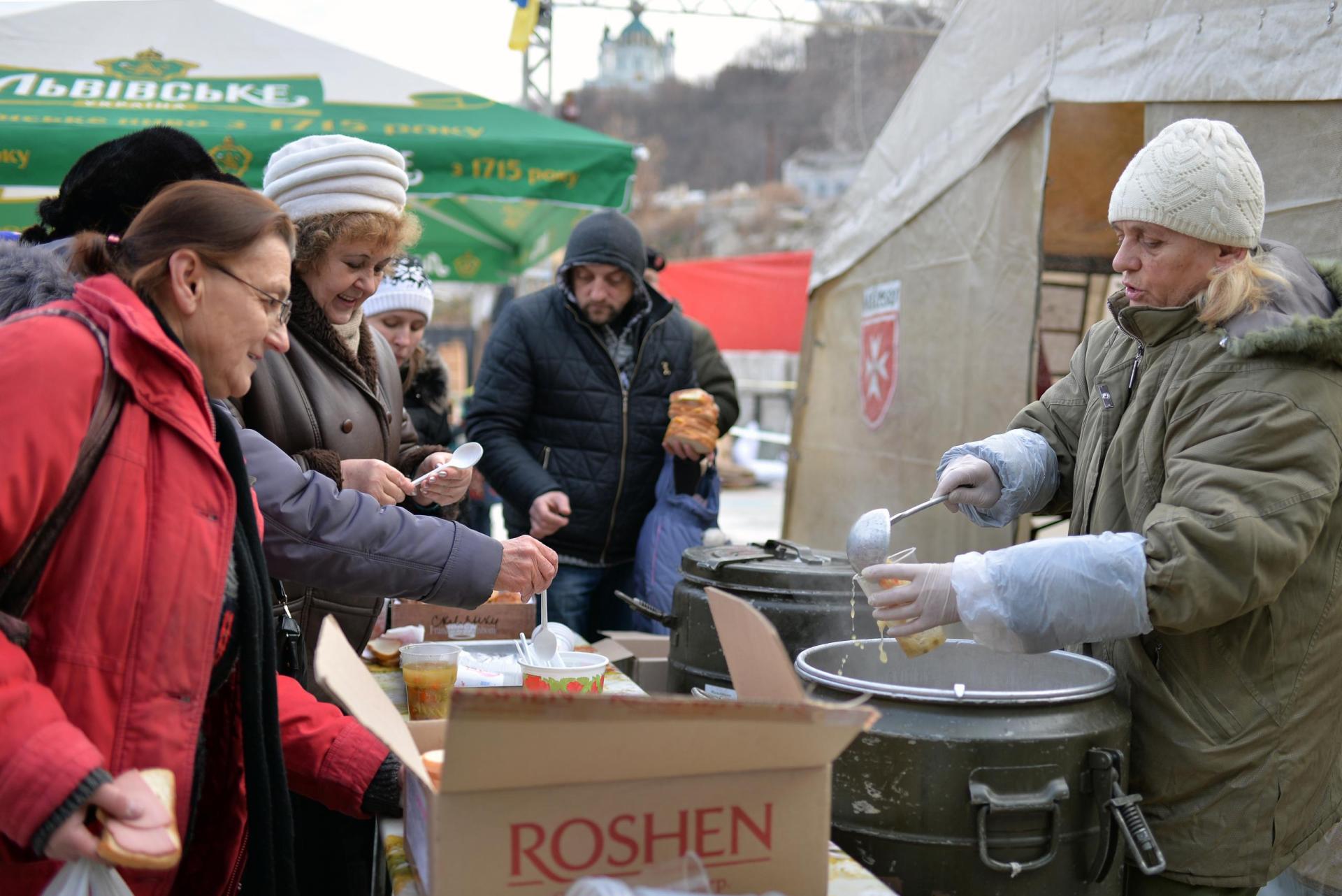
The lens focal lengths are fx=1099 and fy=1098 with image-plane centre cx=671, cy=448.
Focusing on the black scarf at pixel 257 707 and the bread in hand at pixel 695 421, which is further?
the bread in hand at pixel 695 421

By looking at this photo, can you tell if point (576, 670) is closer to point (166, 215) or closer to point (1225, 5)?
point (166, 215)

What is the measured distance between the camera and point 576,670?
2115 mm

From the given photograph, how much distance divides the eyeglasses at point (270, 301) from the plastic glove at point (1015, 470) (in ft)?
4.55

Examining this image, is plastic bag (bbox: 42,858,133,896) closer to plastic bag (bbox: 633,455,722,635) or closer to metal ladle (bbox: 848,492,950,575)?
metal ladle (bbox: 848,492,950,575)

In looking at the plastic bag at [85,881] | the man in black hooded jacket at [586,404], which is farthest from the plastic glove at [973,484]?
the man in black hooded jacket at [586,404]

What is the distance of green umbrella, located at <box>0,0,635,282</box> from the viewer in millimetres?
4531

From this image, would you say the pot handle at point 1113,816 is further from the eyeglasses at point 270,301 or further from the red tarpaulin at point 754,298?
the red tarpaulin at point 754,298

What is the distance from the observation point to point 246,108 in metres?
4.83

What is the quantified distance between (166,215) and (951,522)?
3.63 meters

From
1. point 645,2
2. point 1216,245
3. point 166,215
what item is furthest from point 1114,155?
point 645,2

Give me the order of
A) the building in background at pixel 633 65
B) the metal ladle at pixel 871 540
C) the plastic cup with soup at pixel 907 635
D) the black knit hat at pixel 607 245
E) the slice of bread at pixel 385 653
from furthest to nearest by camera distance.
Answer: the building in background at pixel 633 65, the black knit hat at pixel 607 245, the slice of bread at pixel 385 653, the metal ladle at pixel 871 540, the plastic cup with soup at pixel 907 635

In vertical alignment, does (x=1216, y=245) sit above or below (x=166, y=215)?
above

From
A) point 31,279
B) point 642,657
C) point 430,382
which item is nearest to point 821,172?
point 430,382

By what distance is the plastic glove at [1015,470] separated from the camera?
2357mm
